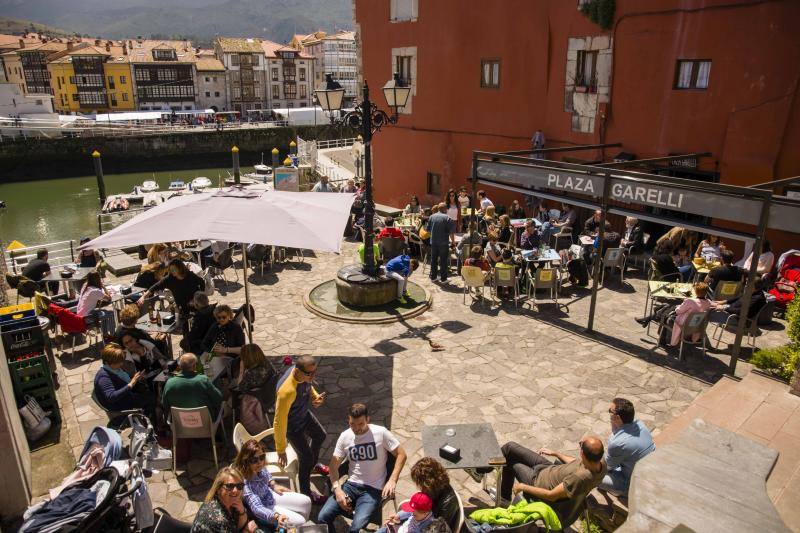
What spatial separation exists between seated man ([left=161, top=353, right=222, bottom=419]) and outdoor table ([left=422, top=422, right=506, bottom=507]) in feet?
7.55

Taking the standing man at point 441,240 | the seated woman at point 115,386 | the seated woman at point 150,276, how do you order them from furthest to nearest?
the standing man at point 441,240
the seated woman at point 150,276
the seated woman at point 115,386

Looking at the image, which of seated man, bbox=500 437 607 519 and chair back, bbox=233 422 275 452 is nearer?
seated man, bbox=500 437 607 519

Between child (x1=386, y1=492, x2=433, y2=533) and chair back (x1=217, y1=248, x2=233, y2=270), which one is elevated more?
child (x1=386, y1=492, x2=433, y2=533)

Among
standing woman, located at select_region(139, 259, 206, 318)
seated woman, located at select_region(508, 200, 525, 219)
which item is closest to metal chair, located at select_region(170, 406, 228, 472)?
standing woman, located at select_region(139, 259, 206, 318)

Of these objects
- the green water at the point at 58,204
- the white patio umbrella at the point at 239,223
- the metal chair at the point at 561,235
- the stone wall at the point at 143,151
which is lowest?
the green water at the point at 58,204

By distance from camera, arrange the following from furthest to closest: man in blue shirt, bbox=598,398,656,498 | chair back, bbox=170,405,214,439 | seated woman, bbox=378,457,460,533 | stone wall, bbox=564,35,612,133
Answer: stone wall, bbox=564,35,612,133
chair back, bbox=170,405,214,439
man in blue shirt, bbox=598,398,656,498
seated woman, bbox=378,457,460,533

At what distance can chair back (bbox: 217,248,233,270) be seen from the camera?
1151 cm

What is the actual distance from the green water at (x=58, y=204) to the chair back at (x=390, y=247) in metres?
24.3

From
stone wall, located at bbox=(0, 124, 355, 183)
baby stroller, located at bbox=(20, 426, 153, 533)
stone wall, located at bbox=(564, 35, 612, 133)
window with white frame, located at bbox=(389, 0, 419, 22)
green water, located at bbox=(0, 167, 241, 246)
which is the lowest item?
green water, located at bbox=(0, 167, 241, 246)

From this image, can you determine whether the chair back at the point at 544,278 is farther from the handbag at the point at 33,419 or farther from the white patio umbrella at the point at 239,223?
the handbag at the point at 33,419

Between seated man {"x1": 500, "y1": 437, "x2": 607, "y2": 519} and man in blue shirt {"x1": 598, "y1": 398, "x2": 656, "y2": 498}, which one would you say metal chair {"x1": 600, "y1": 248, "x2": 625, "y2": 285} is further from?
seated man {"x1": 500, "y1": 437, "x2": 607, "y2": 519}

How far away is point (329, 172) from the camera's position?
2884 cm

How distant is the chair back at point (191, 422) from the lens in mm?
5535

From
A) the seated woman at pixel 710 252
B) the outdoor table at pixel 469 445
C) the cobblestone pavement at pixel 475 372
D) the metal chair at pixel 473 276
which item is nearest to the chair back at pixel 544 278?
the cobblestone pavement at pixel 475 372
